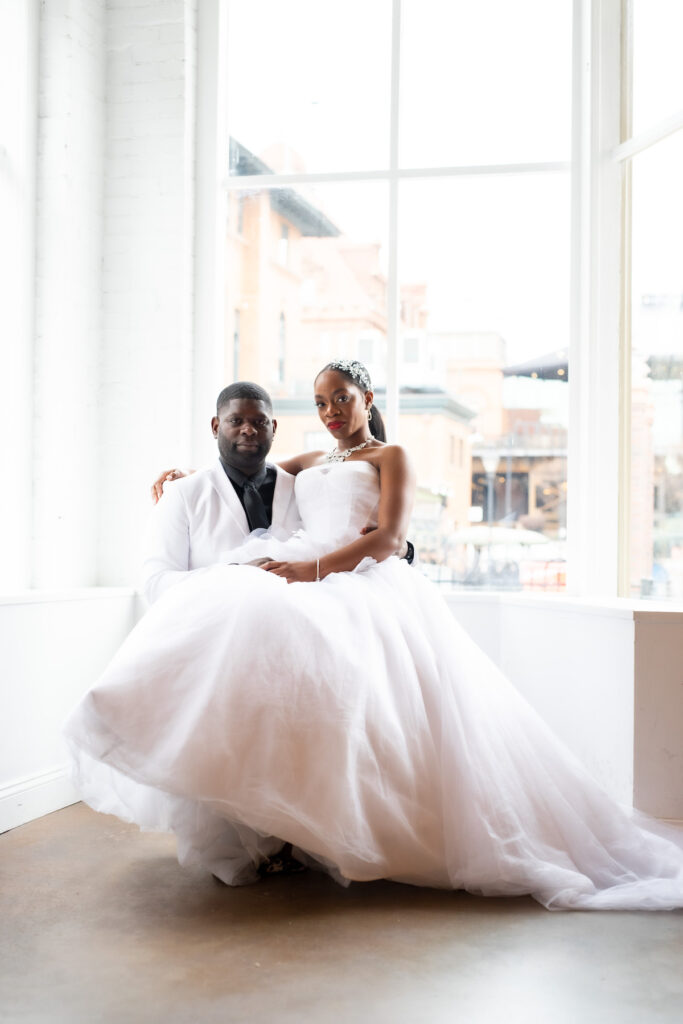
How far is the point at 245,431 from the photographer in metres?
3.19

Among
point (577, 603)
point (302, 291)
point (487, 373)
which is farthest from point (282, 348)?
point (577, 603)

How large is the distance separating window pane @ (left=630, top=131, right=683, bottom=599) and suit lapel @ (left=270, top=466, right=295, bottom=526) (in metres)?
1.46

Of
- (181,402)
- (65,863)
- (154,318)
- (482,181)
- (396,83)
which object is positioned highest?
(396,83)

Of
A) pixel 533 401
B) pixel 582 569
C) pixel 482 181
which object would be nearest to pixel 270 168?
pixel 482 181

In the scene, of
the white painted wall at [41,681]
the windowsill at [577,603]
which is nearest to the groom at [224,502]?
the white painted wall at [41,681]

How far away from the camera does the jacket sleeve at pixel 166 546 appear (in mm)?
3074

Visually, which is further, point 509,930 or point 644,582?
point 644,582

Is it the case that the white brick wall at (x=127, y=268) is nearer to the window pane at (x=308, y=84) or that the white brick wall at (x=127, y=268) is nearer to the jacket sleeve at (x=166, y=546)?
the window pane at (x=308, y=84)

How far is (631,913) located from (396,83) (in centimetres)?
346

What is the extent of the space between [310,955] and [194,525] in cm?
145

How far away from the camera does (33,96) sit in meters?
4.06

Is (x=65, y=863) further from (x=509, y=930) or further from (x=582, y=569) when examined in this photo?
(x=582, y=569)

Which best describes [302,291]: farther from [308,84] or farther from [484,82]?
[484,82]

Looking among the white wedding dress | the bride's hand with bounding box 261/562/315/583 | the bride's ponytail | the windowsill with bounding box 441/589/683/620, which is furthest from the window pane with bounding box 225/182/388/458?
the white wedding dress
